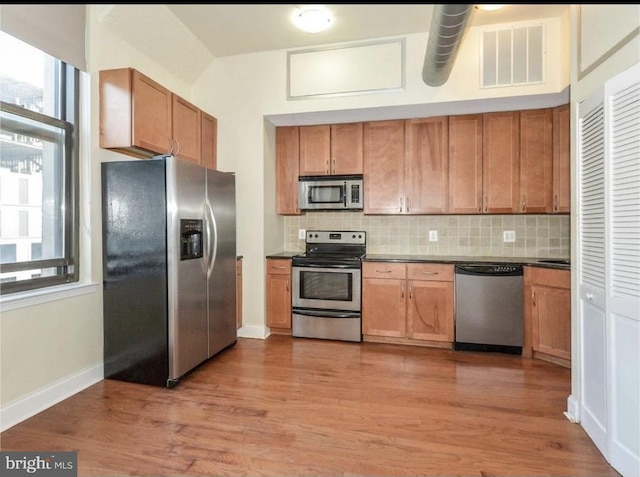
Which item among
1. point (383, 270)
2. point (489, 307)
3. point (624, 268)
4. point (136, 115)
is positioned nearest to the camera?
point (624, 268)

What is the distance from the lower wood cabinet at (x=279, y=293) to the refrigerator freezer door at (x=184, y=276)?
979 mm

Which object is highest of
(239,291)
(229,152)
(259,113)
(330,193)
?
(259,113)

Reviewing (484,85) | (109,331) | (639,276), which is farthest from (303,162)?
(639,276)

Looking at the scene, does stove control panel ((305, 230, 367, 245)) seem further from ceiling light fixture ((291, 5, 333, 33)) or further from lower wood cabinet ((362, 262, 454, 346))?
ceiling light fixture ((291, 5, 333, 33))

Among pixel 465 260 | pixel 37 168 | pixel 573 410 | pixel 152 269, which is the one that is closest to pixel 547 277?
pixel 465 260

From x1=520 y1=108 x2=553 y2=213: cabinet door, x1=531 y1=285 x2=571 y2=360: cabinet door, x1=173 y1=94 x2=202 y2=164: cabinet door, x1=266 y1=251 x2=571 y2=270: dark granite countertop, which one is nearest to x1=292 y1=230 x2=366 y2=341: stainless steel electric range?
x1=266 y1=251 x2=571 y2=270: dark granite countertop

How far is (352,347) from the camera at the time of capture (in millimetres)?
3541

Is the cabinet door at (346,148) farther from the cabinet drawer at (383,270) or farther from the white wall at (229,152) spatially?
the cabinet drawer at (383,270)

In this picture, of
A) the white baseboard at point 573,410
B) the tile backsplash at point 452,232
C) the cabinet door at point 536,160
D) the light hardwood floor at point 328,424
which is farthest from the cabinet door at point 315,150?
the white baseboard at point 573,410

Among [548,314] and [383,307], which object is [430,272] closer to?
[383,307]

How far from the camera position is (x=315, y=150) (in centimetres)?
397

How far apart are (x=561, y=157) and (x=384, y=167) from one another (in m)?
1.63

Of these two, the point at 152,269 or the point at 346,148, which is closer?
the point at 152,269

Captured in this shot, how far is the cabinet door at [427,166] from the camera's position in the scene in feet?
12.1
